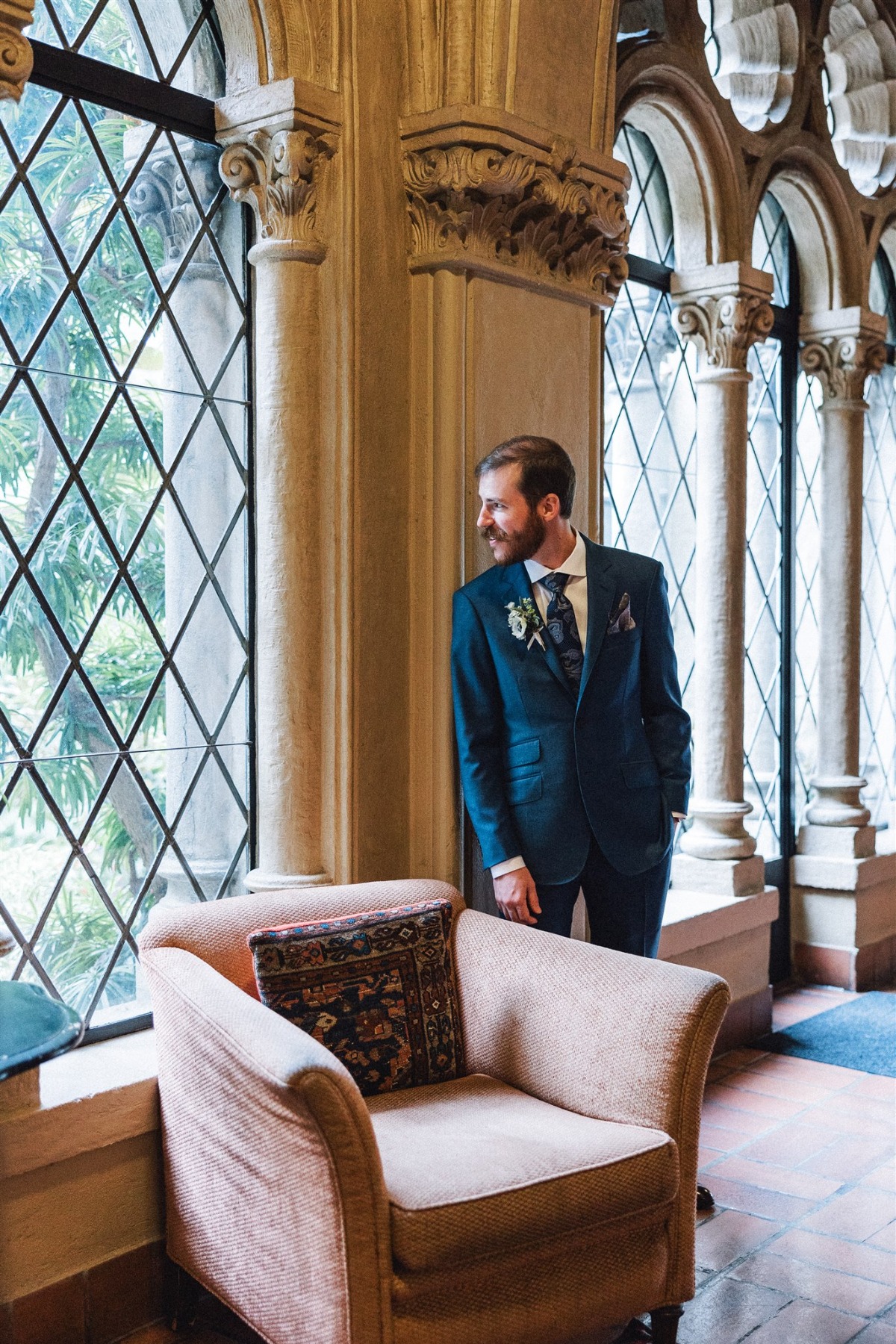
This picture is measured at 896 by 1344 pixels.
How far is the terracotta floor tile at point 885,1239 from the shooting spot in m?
2.95

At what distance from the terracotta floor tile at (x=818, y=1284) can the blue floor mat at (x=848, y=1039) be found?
1.37 m

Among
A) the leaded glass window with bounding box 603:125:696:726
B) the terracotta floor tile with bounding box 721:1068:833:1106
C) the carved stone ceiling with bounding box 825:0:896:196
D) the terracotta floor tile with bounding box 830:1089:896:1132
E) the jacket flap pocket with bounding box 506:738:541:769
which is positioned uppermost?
the carved stone ceiling with bounding box 825:0:896:196

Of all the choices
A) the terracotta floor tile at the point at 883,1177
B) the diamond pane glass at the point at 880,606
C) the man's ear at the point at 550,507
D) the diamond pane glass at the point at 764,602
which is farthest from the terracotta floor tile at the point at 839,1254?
the diamond pane glass at the point at 880,606

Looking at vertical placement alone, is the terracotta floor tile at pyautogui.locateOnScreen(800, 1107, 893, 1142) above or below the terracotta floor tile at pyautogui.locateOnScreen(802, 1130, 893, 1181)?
above

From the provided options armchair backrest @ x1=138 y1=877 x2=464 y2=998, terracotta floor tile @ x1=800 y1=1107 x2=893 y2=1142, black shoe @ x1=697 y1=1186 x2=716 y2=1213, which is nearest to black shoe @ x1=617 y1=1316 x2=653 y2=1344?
Result: black shoe @ x1=697 y1=1186 x2=716 y2=1213

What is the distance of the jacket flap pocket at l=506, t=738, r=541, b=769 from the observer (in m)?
2.94

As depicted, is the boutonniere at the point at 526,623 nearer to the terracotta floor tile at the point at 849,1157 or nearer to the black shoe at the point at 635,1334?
the black shoe at the point at 635,1334

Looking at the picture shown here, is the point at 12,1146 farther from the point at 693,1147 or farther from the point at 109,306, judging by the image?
the point at 109,306

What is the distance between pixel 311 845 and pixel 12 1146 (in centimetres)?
91

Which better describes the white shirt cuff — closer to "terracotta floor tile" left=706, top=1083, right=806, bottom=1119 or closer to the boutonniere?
the boutonniere

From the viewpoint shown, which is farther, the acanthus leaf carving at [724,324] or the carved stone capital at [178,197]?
the acanthus leaf carving at [724,324]

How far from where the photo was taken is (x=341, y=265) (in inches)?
116

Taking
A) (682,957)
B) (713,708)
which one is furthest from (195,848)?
(713,708)

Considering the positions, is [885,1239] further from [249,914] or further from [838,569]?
[838,569]
